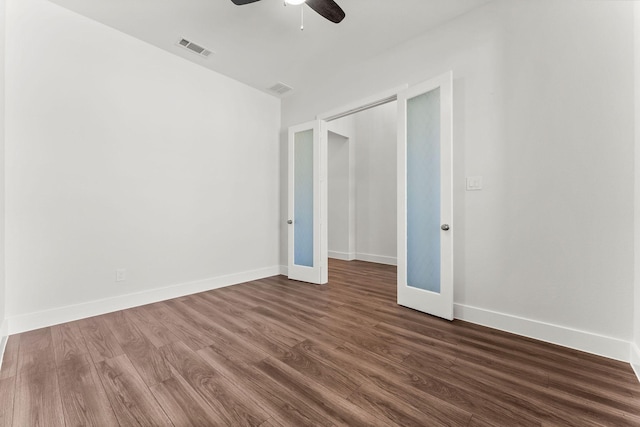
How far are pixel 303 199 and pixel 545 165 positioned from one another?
289 centimetres

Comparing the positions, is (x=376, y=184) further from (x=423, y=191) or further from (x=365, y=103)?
(x=423, y=191)

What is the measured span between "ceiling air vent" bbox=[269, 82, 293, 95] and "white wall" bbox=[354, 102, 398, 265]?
7.18ft

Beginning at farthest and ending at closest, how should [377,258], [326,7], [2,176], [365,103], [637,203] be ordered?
[377,258]
[365,103]
[2,176]
[326,7]
[637,203]

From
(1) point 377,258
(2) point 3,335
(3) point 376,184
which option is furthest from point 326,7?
(1) point 377,258

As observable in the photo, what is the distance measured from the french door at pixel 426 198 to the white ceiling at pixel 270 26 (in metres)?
0.67

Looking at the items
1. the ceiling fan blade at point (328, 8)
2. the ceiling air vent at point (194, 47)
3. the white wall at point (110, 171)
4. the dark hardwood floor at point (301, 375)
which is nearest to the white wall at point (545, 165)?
the dark hardwood floor at point (301, 375)

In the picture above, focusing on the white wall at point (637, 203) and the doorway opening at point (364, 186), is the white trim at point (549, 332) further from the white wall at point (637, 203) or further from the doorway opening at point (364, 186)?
the doorway opening at point (364, 186)

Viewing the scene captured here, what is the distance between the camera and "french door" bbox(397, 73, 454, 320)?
101 inches

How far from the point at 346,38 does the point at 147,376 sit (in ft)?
11.8

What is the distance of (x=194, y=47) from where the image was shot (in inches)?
125

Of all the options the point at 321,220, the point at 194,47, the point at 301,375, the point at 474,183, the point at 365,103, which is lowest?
the point at 301,375

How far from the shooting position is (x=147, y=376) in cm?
169

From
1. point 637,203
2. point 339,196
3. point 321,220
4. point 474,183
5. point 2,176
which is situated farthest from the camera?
point 339,196

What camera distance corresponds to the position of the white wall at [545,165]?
1.90m
